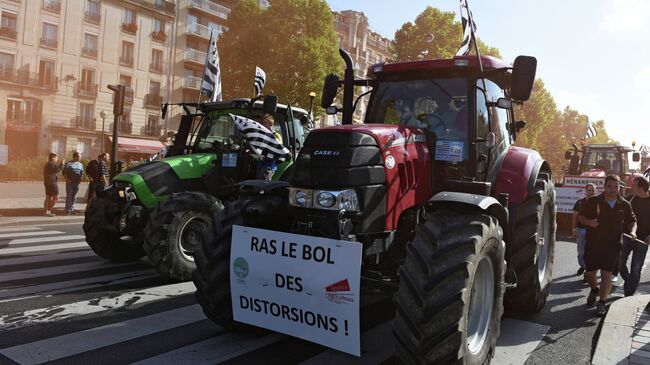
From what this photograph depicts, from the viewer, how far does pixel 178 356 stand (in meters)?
3.90

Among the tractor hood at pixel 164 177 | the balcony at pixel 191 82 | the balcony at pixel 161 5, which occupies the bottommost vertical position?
the tractor hood at pixel 164 177

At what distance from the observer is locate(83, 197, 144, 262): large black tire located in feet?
21.9

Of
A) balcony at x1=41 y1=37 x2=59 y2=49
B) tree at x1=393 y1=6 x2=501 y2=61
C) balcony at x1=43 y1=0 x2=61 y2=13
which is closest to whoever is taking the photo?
balcony at x1=43 y1=0 x2=61 y2=13

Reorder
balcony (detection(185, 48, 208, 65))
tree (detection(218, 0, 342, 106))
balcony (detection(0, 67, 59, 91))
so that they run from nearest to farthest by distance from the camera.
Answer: tree (detection(218, 0, 342, 106)), balcony (detection(0, 67, 59, 91)), balcony (detection(185, 48, 208, 65))

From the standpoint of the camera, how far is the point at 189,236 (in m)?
6.23

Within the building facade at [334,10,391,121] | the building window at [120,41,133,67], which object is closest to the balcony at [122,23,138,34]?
the building window at [120,41,133,67]

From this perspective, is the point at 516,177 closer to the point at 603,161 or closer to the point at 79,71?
the point at 603,161

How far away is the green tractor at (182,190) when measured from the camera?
19.5 ft

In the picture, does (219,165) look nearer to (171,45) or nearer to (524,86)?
(524,86)

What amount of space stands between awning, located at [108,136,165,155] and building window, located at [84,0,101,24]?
28.2 feet

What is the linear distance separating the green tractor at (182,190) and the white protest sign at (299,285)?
7.75 feet

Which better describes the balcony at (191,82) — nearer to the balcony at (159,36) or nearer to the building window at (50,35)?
the balcony at (159,36)

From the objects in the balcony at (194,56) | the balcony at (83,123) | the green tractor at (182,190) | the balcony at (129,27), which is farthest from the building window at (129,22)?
the green tractor at (182,190)

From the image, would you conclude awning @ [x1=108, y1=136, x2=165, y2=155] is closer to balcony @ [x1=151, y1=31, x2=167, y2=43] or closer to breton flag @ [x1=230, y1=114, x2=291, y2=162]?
balcony @ [x1=151, y1=31, x2=167, y2=43]
